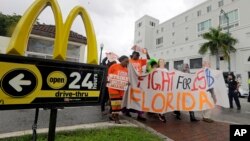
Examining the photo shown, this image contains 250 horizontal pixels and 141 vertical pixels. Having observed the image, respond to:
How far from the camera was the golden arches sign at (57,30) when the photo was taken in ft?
6.51

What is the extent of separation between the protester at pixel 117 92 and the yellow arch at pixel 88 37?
3160 mm

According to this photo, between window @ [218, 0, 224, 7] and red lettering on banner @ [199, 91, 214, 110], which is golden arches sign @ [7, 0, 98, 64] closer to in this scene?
red lettering on banner @ [199, 91, 214, 110]

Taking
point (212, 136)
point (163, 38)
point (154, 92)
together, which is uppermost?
point (163, 38)

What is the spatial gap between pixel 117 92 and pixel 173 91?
1.94m

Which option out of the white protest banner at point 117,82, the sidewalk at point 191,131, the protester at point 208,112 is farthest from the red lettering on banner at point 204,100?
the white protest banner at point 117,82

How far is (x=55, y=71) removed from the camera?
6.79 feet

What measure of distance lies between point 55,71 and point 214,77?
6.20m

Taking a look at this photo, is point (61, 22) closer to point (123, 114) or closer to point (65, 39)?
point (65, 39)

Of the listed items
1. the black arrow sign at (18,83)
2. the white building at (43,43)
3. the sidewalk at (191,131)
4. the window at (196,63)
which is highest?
the window at (196,63)

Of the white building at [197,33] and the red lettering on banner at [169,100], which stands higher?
the white building at [197,33]

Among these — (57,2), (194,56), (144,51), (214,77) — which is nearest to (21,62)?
(57,2)

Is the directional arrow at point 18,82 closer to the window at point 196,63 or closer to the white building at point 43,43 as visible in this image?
the white building at point 43,43

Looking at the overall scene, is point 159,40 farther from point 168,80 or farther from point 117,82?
point 117,82

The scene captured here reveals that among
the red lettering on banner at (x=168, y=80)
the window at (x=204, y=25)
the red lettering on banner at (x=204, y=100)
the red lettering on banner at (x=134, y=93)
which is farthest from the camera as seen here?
the window at (x=204, y=25)
